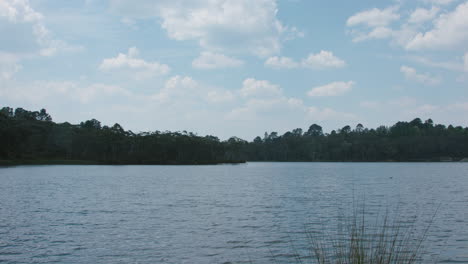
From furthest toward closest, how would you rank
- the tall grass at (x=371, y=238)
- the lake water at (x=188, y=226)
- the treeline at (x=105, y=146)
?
the treeline at (x=105, y=146) → the lake water at (x=188, y=226) → the tall grass at (x=371, y=238)

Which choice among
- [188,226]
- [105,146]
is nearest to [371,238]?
[188,226]

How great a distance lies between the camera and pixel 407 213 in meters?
28.9

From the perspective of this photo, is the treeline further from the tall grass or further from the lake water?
the tall grass

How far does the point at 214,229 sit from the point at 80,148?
14712 centimetres

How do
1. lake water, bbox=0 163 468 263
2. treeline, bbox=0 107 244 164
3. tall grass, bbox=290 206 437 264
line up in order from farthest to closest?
treeline, bbox=0 107 244 164 < lake water, bbox=0 163 468 263 < tall grass, bbox=290 206 437 264

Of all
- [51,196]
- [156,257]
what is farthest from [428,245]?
[51,196]

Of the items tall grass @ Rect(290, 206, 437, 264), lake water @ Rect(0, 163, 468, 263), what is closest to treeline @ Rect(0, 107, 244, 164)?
lake water @ Rect(0, 163, 468, 263)

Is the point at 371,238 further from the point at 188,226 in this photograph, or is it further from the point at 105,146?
the point at 105,146

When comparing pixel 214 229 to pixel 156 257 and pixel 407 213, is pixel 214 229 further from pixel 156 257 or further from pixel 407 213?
pixel 407 213

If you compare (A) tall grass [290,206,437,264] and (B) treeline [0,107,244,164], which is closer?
(A) tall grass [290,206,437,264]

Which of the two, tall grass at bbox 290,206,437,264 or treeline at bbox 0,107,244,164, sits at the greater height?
treeline at bbox 0,107,244,164

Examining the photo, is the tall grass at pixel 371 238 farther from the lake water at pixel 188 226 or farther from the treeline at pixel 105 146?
the treeline at pixel 105 146

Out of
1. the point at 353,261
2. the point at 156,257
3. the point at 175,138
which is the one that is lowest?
the point at 156,257

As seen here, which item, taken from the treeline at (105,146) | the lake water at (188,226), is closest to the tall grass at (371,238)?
the lake water at (188,226)
